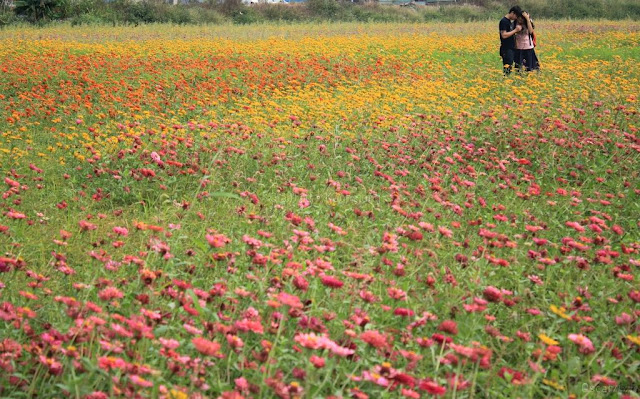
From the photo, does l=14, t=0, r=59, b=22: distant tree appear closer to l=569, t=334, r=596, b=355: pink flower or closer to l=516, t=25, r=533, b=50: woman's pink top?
l=516, t=25, r=533, b=50: woman's pink top

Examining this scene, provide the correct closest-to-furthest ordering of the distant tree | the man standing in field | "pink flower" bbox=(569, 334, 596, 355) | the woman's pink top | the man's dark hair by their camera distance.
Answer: "pink flower" bbox=(569, 334, 596, 355) < the man's dark hair < the man standing in field < the woman's pink top < the distant tree

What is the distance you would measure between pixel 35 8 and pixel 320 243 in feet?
77.5

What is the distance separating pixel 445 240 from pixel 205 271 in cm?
150

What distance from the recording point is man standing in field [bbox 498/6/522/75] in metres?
11.2

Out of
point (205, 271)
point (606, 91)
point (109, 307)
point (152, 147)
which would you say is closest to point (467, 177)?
point (152, 147)

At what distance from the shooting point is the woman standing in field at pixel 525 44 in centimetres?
1129

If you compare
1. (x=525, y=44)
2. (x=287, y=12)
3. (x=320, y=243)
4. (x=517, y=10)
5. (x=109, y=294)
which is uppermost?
(x=287, y=12)

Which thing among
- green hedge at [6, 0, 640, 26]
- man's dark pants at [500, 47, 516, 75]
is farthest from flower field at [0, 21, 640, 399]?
green hedge at [6, 0, 640, 26]

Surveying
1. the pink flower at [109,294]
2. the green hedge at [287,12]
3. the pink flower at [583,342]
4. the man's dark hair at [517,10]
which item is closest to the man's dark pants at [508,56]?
the man's dark hair at [517,10]

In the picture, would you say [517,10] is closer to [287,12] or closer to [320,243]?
[320,243]

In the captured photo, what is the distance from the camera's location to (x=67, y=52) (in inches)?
517

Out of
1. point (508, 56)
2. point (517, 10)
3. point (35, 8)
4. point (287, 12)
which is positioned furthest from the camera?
point (287, 12)

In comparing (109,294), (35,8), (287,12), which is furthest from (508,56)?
(287,12)

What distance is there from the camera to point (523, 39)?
11359mm
